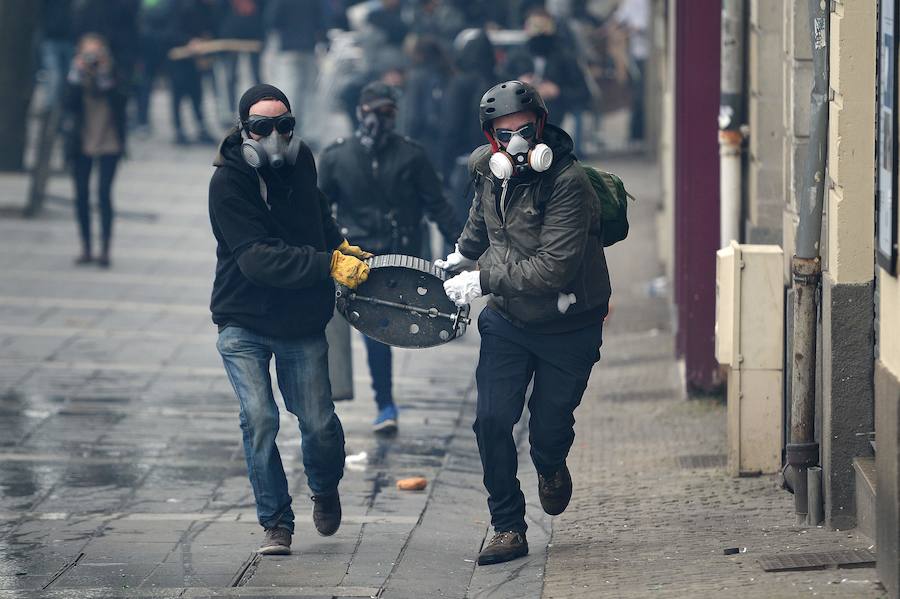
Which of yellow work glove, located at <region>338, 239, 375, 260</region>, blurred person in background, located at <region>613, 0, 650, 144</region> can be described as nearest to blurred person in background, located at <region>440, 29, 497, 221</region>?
yellow work glove, located at <region>338, 239, 375, 260</region>

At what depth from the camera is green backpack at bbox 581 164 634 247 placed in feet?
21.4

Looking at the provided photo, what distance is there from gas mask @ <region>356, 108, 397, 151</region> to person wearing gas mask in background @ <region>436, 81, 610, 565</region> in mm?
2560

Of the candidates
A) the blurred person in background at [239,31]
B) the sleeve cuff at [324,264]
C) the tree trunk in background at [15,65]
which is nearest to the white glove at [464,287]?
the sleeve cuff at [324,264]

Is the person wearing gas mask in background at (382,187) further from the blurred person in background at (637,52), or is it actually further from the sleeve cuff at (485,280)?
the blurred person in background at (637,52)

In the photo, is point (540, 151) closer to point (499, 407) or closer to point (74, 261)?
point (499, 407)

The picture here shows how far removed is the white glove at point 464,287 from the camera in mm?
6387

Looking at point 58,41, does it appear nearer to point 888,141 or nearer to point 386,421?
point 386,421

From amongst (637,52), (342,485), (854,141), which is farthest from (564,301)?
(637,52)

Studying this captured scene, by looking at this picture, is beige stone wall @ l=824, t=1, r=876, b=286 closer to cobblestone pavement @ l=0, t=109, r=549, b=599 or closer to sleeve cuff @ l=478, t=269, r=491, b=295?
sleeve cuff @ l=478, t=269, r=491, b=295

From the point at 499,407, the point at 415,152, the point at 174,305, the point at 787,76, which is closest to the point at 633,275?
the point at 174,305

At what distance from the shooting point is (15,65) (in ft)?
59.6

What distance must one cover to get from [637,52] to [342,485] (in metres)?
14.3

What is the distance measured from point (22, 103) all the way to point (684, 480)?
1210 cm

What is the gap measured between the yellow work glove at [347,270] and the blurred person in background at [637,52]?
14.5m
